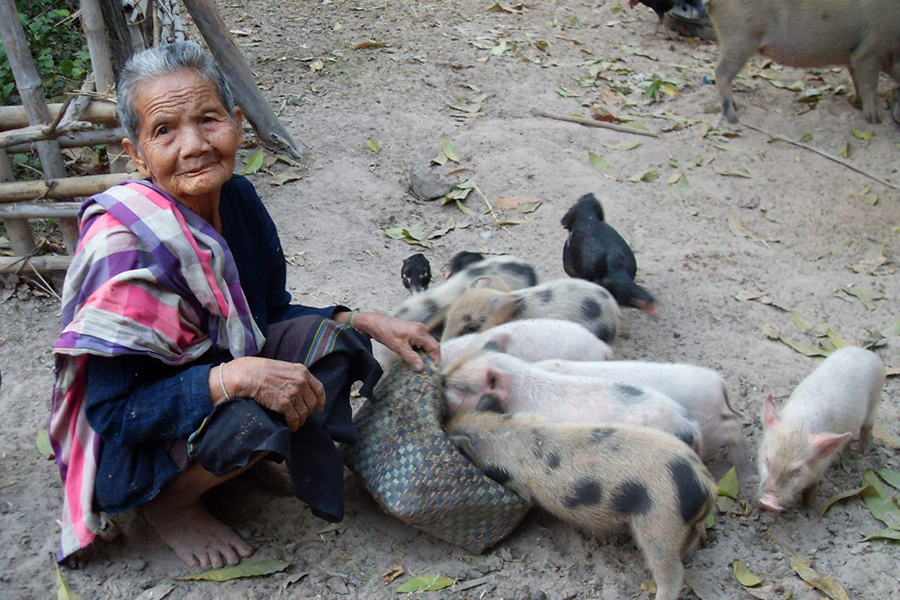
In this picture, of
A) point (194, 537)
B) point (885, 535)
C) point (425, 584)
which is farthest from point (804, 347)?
point (194, 537)

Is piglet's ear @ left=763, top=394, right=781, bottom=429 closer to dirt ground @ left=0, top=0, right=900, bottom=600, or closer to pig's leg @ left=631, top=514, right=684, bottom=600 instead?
dirt ground @ left=0, top=0, right=900, bottom=600

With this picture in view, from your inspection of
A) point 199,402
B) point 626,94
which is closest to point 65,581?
point 199,402

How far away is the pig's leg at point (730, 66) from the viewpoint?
6.78m

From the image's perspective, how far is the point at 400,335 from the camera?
3.16 m

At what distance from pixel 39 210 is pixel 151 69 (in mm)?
1940

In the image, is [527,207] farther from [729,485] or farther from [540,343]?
[729,485]

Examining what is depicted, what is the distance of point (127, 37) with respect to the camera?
177 inches

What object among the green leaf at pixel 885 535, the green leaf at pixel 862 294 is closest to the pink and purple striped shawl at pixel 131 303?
the green leaf at pixel 885 535

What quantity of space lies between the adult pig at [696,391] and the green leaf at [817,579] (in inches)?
19.1

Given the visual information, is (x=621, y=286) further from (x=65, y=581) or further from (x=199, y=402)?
(x=65, y=581)

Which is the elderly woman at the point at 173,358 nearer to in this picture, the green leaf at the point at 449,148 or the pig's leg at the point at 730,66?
the green leaf at the point at 449,148

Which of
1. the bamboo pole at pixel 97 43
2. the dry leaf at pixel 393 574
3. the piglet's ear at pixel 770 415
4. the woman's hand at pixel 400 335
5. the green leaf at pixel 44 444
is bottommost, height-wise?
the dry leaf at pixel 393 574

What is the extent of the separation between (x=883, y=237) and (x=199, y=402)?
15.7 feet

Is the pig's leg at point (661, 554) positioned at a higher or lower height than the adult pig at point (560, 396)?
lower
